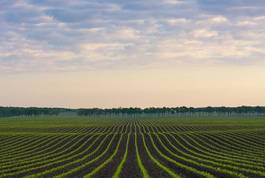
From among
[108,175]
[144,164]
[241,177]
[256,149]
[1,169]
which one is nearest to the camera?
[241,177]

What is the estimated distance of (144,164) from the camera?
26406 millimetres

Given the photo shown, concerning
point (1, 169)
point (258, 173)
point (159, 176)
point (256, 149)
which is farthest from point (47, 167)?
point (256, 149)

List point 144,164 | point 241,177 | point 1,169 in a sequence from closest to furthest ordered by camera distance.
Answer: point 241,177 → point 1,169 → point 144,164

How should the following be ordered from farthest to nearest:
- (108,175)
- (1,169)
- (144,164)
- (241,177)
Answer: (144,164), (1,169), (108,175), (241,177)

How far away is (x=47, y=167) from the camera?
992 inches

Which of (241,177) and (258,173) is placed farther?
(258,173)

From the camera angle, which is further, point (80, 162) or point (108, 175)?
point (80, 162)

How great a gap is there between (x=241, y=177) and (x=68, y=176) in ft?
28.8

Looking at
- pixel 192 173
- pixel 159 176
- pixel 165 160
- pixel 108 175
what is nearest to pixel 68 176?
pixel 108 175

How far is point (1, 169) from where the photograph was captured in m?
24.4

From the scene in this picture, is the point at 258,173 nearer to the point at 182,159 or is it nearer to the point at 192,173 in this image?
the point at 192,173

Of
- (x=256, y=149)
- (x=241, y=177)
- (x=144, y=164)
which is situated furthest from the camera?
(x=256, y=149)

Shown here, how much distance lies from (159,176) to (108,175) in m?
2.70

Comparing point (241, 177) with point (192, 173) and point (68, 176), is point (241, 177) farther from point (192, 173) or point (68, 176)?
point (68, 176)
